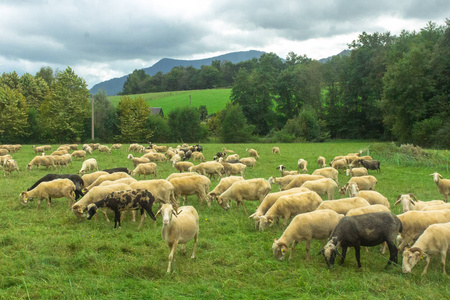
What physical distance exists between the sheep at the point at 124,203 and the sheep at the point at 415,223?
286 inches

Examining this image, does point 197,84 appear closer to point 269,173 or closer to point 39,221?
point 269,173

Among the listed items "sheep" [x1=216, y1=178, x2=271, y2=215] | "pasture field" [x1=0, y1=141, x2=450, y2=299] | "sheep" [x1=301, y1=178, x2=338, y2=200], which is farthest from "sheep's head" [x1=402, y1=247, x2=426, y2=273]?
"sheep" [x1=216, y1=178, x2=271, y2=215]

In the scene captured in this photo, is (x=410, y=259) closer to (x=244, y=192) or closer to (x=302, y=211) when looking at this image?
(x=302, y=211)

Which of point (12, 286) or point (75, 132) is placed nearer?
point (12, 286)

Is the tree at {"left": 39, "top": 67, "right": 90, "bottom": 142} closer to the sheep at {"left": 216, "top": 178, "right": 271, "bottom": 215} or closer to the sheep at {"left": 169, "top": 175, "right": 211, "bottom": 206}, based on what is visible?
the sheep at {"left": 169, "top": 175, "right": 211, "bottom": 206}

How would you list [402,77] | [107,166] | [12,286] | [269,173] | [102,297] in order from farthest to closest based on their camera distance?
[402,77] < [107,166] < [269,173] < [12,286] < [102,297]

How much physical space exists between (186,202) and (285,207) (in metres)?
5.15

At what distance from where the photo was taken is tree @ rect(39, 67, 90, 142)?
52000 mm

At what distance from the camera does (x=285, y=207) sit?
10.1 metres

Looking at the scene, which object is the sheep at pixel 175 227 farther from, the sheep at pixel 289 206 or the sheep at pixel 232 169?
the sheep at pixel 232 169

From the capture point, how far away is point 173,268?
23.9 feet

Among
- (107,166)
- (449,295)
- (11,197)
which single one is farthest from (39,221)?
(107,166)

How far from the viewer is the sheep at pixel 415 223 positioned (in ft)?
27.6

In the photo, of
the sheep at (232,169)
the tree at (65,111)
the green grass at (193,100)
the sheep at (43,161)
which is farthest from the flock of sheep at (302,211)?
the green grass at (193,100)
